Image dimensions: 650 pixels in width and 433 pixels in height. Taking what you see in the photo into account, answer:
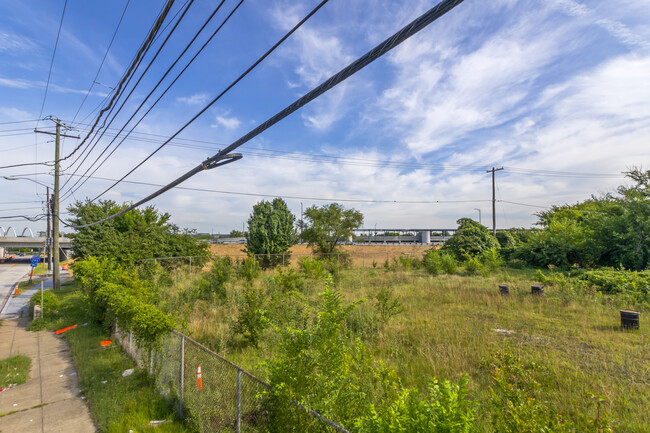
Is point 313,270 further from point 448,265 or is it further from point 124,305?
point 124,305

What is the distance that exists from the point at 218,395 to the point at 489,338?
656 cm

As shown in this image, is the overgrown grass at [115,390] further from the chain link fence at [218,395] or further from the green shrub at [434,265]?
the green shrub at [434,265]

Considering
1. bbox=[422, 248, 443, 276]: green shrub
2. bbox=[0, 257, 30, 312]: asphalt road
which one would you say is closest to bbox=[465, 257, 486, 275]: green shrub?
bbox=[422, 248, 443, 276]: green shrub

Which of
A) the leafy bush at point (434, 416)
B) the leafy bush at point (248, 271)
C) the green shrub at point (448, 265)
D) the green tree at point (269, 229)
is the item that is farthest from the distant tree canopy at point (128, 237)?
the leafy bush at point (434, 416)

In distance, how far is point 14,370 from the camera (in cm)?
835

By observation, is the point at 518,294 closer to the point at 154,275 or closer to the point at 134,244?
the point at 154,275

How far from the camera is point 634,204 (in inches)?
682

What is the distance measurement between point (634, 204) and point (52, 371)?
86.5 ft

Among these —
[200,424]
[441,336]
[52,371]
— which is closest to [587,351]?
[441,336]

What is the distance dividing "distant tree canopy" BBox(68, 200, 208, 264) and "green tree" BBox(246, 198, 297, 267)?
14.3ft

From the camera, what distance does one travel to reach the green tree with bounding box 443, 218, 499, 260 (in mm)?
25672

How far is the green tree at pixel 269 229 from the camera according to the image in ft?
85.8

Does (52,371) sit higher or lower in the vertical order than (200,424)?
lower

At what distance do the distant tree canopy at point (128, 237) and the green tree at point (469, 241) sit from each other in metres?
21.1
